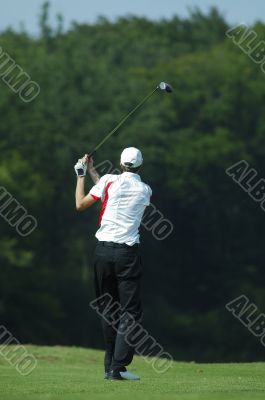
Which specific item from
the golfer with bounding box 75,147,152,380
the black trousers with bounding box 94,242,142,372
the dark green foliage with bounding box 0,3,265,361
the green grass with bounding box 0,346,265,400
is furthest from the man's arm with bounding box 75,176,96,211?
the dark green foliage with bounding box 0,3,265,361

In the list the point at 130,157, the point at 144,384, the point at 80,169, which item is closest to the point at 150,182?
the point at 80,169

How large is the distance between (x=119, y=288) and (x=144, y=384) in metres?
1.11

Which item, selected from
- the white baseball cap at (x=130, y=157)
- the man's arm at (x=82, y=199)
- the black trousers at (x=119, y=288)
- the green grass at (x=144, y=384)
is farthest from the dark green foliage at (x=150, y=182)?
the white baseball cap at (x=130, y=157)

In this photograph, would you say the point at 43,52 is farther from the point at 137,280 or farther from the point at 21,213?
the point at 137,280

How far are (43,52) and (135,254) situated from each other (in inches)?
2867

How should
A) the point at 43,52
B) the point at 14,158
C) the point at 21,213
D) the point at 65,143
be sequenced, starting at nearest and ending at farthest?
1. the point at 21,213
2. the point at 14,158
3. the point at 65,143
4. the point at 43,52

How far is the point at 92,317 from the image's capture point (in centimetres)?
6625

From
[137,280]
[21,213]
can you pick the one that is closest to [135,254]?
[137,280]

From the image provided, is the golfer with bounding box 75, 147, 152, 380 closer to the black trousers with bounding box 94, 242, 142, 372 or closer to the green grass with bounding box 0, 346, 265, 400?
the black trousers with bounding box 94, 242, 142, 372

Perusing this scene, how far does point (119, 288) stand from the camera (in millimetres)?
14125

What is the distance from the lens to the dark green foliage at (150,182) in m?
66.1

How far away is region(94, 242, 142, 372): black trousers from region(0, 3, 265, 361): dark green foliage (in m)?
46.7

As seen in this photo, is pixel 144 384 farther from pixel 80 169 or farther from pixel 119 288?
pixel 80 169

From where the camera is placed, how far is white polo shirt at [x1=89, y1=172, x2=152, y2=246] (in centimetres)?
1402
